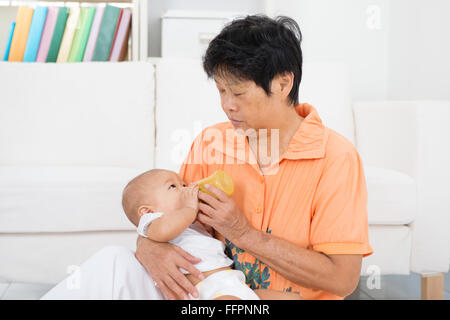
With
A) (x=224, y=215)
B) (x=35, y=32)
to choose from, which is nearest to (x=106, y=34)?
(x=35, y=32)

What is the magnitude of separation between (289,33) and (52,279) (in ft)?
3.67

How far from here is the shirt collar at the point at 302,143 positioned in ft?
3.24

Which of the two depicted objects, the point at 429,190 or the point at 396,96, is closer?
the point at 429,190

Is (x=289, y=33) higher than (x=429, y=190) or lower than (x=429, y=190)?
higher

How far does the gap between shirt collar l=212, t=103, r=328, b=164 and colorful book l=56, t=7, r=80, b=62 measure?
1639mm

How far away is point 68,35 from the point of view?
95.5 inches

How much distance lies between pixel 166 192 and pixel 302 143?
319 mm

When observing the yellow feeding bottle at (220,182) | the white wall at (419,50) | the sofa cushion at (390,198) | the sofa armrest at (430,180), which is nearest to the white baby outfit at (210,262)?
the yellow feeding bottle at (220,182)

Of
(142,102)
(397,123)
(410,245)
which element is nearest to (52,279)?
(142,102)

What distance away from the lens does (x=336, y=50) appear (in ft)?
8.63

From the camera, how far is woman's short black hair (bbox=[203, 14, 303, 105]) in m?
0.90
